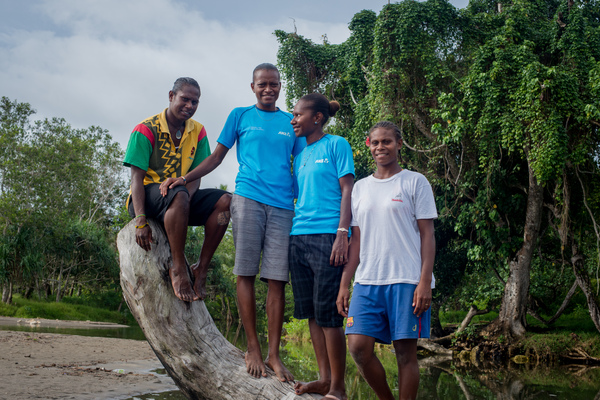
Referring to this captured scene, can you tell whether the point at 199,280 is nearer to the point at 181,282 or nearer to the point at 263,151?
the point at 181,282

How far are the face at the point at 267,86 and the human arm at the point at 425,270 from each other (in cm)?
148

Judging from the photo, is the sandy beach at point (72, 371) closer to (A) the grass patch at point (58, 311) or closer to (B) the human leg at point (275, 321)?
(B) the human leg at point (275, 321)

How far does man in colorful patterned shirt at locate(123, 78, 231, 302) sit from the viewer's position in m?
3.61

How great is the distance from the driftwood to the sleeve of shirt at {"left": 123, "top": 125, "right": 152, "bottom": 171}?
0.47 m

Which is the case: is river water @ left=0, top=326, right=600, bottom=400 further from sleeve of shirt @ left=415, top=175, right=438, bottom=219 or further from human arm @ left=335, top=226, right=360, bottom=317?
sleeve of shirt @ left=415, top=175, right=438, bottom=219

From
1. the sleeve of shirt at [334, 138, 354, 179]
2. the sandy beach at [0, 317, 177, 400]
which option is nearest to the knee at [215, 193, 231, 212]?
the sleeve of shirt at [334, 138, 354, 179]

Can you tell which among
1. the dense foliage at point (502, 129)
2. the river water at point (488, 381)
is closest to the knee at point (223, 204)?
the river water at point (488, 381)

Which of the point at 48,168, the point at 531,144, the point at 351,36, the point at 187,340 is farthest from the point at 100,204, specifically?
the point at 187,340

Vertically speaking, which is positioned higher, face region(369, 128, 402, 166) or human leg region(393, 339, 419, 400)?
face region(369, 128, 402, 166)

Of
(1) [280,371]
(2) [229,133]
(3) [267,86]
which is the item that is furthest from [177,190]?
(1) [280,371]

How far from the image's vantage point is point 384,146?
10.7ft

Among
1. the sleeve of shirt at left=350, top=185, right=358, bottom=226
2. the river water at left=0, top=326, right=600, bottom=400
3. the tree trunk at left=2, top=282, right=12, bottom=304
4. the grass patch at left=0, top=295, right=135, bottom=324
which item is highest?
the sleeve of shirt at left=350, top=185, right=358, bottom=226

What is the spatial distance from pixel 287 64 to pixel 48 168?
12.8 m

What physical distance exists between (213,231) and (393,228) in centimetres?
144
